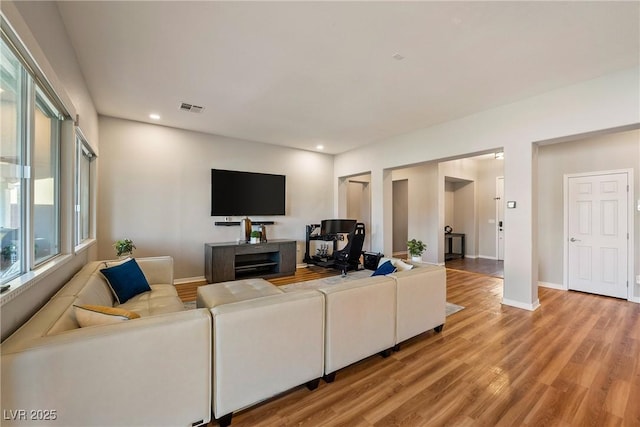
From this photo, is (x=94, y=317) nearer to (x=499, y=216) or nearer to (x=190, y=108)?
(x=190, y=108)

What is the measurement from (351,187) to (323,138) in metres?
3.34

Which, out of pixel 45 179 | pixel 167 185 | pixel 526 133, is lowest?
pixel 45 179

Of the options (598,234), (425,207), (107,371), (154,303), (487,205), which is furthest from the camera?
(487,205)

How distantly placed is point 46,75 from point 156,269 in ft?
7.57

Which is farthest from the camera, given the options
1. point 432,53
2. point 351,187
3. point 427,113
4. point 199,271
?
point 351,187

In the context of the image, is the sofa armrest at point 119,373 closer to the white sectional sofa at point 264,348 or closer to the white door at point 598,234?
the white sectional sofa at point 264,348

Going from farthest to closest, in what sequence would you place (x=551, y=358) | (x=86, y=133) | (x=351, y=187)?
(x=351, y=187)
(x=86, y=133)
(x=551, y=358)

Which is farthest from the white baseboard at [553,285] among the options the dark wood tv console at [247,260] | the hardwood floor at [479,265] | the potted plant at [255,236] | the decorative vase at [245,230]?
the decorative vase at [245,230]

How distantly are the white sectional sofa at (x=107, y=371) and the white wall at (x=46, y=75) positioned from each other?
4.4 inches

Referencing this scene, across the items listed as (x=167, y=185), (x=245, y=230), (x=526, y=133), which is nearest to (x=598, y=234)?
(x=526, y=133)

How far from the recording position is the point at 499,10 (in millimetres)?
2096

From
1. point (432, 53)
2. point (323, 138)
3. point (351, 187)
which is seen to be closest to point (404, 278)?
point (432, 53)

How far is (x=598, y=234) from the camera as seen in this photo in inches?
171

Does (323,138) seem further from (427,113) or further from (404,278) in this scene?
(404,278)
